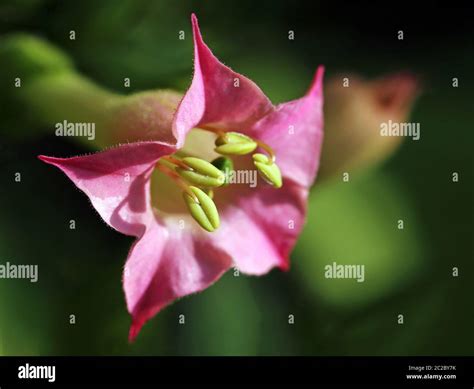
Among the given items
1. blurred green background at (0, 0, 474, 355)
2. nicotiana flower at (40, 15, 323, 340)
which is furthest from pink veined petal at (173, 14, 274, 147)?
blurred green background at (0, 0, 474, 355)

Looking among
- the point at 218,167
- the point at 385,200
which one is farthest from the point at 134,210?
the point at 385,200

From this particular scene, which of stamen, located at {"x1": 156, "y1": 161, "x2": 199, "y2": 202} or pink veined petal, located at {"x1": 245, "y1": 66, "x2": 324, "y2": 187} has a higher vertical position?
pink veined petal, located at {"x1": 245, "y1": 66, "x2": 324, "y2": 187}

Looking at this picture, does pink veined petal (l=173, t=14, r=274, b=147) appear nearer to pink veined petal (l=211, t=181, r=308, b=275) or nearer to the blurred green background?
pink veined petal (l=211, t=181, r=308, b=275)

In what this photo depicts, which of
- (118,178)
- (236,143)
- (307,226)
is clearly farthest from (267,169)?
(307,226)

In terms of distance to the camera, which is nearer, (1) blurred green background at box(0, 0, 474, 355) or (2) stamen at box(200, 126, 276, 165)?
(2) stamen at box(200, 126, 276, 165)

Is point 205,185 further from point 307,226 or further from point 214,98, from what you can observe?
point 307,226

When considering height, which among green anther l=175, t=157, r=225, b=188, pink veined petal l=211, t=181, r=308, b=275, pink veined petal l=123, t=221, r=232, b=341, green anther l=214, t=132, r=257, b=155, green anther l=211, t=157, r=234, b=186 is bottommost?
pink veined petal l=123, t=221, r=232, b=341

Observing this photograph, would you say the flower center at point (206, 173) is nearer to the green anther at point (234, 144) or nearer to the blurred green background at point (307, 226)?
the green anther at point (234, 144)
